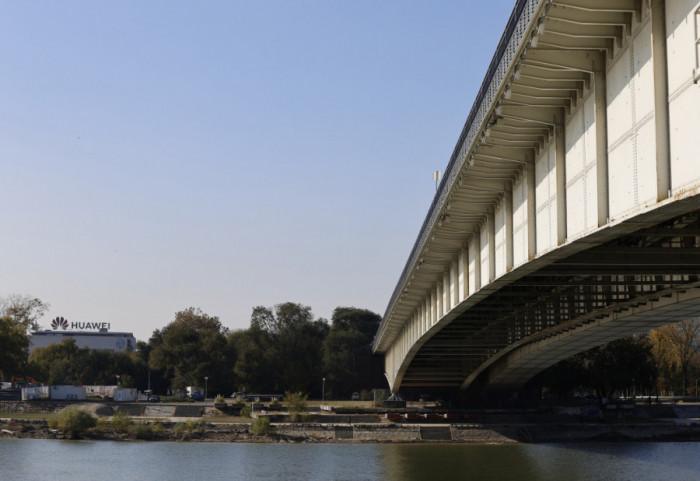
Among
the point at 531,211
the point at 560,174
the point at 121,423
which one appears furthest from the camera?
the point at 121,423

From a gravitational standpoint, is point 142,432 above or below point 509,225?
below

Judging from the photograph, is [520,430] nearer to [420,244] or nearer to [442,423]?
[442,423]

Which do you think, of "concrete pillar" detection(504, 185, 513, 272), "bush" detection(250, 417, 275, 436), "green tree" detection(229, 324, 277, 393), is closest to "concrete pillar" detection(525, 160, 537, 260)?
"concrete pillar" detection(504, 185, 513, 272)

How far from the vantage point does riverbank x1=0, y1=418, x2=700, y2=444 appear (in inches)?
2938

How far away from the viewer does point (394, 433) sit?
247ft

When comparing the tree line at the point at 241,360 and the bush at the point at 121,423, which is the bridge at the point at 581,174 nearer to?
the bush at the point at 121,423

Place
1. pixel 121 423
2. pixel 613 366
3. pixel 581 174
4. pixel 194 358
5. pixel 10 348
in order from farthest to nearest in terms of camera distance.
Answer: pixel 194 358 → pixel 10 348 → pixel 613 366 → pixel 121 423 → pixel 581 174

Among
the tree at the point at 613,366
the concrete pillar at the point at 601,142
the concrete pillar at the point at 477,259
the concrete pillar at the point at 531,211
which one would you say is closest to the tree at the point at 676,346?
the tree at the point at 613,366

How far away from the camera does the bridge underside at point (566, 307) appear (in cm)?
2991

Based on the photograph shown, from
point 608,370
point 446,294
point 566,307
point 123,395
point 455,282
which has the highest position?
point 455,282

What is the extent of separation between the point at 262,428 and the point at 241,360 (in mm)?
46215

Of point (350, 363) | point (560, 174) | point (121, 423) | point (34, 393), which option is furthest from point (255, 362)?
point (560, 174)

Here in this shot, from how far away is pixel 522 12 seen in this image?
2084cm

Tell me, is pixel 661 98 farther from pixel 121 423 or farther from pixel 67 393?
pixel 67 393
